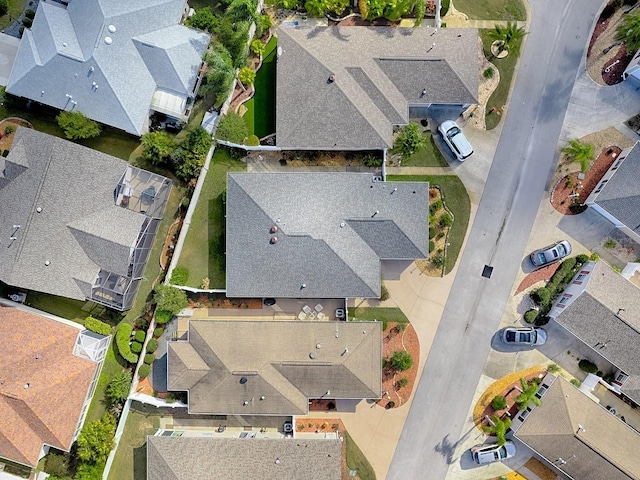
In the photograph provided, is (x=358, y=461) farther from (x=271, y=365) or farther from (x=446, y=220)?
(x=446, y=220)

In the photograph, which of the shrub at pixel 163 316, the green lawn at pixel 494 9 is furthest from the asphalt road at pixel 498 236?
the shrub at pixel 163 316

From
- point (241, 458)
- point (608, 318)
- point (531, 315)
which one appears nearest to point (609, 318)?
point (608, 318)

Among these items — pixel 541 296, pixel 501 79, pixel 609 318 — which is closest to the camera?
pixel 609 318

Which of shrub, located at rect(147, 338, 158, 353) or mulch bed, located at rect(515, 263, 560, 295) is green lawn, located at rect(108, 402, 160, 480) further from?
mulch bed, located at rect(515, 263, 560, 295)

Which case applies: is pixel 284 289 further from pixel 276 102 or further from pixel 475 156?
pixel 475 156

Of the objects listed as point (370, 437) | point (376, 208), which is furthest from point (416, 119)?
point (370, 437)

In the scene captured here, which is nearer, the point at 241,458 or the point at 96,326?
the point at 241,458
